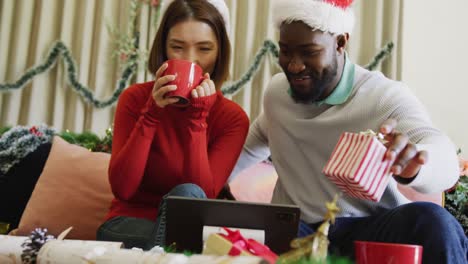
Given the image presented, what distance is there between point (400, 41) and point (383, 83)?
4.00ft

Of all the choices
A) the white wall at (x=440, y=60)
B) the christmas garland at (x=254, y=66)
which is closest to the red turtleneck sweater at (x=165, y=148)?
the christmas garland at (x=254, y=66)

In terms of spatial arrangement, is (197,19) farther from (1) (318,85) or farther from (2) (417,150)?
(2) (417,150)

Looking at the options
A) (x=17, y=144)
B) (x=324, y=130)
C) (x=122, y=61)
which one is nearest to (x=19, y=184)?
Answer: (x=17, y=144)

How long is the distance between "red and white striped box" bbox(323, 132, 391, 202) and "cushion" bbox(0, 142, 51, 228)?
47.2 inches

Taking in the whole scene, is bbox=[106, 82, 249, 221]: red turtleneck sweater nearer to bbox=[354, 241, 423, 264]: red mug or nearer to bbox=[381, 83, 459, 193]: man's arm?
bbox=[381, 83, 459, 193]: man's arm

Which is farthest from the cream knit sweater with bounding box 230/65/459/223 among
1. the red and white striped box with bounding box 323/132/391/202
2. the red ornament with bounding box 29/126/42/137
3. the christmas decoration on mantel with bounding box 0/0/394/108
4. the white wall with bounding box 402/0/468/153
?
the white wall with bounding box 402/0/468/153

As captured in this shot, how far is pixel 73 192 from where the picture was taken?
5.14ft

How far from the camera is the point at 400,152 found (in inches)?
31.0

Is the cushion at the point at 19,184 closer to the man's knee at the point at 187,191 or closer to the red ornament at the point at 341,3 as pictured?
the man's knee at the point at 187,191

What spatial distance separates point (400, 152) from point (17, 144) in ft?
4.38

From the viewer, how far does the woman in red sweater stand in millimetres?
1154

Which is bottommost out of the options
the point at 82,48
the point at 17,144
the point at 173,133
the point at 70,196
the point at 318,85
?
the point at 70,196

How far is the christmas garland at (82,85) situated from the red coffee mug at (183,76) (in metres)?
1.21

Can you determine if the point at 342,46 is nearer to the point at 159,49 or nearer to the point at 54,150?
the point at 159,49
